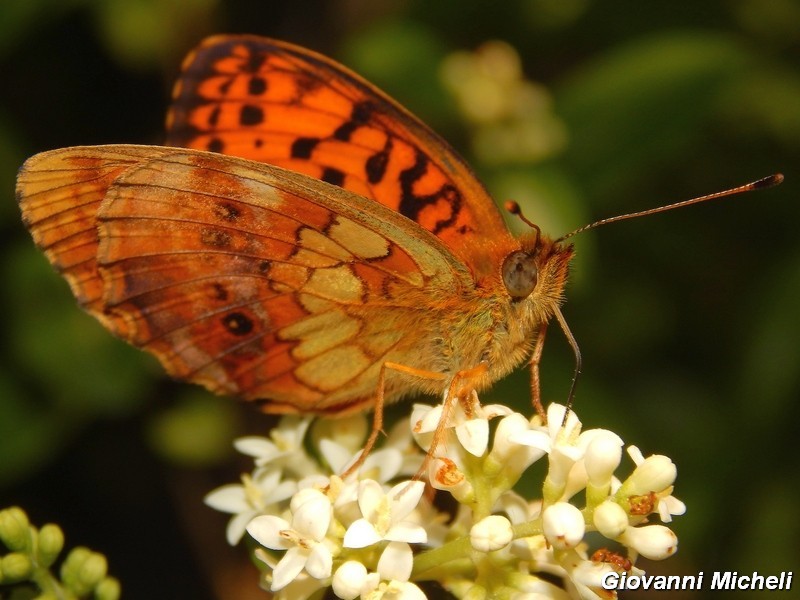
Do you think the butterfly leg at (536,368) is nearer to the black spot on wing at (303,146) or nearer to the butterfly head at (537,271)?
the butterfly head at (537,271)

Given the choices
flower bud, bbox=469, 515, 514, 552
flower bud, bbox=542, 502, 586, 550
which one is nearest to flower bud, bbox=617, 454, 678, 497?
flower bud, bbox=542, 502, 586, 550

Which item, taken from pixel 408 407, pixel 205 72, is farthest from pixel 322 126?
pixel 408 407

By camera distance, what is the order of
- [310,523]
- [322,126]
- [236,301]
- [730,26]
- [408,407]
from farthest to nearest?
1. [730,26]
2. [408,407]
3. [322,126]
4. [236,301]
5. [310,523]

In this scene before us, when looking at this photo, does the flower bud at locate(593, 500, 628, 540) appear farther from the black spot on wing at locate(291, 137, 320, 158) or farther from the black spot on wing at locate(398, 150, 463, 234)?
the black spot on wing at locate(291, 137, 320, 158)

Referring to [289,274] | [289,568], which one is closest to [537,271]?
[289,274]

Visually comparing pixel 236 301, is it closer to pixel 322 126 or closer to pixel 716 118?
pixel 322 126

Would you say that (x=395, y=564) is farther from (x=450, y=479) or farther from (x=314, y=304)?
(x=314, y=304)

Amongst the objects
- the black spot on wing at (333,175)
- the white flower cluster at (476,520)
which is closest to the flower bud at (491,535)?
the white flower cluster at (476,520)
